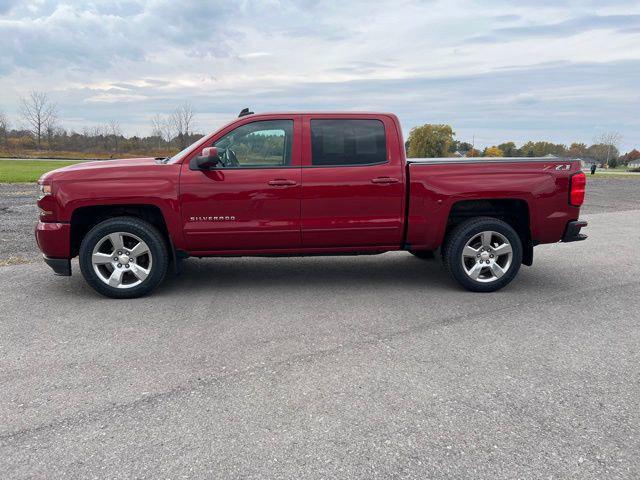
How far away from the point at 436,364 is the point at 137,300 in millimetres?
3102

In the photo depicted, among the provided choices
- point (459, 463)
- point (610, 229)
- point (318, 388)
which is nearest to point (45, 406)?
point (318, 388)

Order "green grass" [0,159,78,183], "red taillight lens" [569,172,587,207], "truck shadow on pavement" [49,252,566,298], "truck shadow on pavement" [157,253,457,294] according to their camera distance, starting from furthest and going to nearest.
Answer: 1. "green grass" [0,159,78,183]
2. "truck shadow on pavement" [157,253,457,294]
3. "truck shadow on pavement" [49,252,566,298]
4. "red taillight lens" [569,172,587,207]

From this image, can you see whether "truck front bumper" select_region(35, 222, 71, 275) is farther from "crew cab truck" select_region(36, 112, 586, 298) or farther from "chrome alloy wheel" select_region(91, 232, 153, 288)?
"chrome alloy wheel" select_region(91, 232, 153, 288)

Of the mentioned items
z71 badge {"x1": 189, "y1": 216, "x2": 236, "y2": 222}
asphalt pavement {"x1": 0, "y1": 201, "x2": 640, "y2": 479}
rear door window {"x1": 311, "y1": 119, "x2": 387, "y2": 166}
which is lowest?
asphalt pavement {"x1": 0, "y1": 201, "x2": 640, "y2": 479}

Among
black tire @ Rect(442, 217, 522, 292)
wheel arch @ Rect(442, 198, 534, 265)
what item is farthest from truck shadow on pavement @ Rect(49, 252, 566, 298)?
wheel arch @ Rect(442, 198, 534, 265)

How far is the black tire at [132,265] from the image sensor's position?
532 centimetres

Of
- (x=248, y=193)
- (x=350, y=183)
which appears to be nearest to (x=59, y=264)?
(x=248, y=193)

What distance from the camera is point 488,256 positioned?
5.72m

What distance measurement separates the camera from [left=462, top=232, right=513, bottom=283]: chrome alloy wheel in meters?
5.69

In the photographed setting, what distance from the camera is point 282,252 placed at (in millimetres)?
5668

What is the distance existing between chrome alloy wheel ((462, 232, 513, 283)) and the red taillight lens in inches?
32.4

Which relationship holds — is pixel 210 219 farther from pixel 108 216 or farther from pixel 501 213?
pixel 501 213

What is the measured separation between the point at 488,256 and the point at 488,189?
71 centimetres

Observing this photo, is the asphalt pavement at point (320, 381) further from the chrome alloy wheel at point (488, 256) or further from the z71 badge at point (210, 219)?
the z71 badge at point (210, 219)
